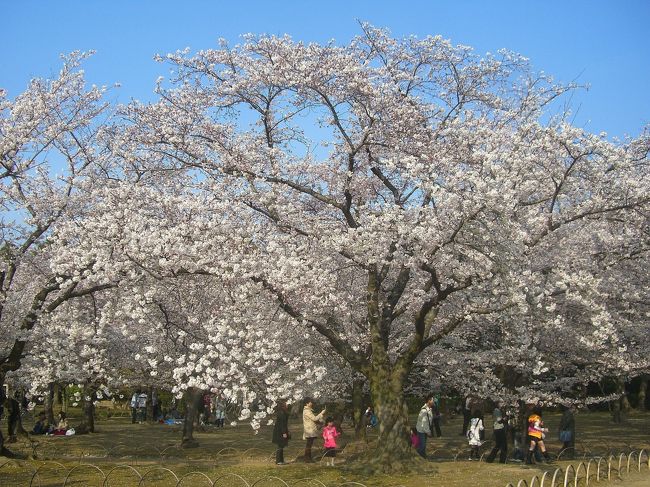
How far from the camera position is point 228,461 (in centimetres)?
1823

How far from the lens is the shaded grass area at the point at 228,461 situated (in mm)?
13492

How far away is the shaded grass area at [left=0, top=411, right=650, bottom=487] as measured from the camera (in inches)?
531

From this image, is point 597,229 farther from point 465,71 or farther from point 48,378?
point 48,378

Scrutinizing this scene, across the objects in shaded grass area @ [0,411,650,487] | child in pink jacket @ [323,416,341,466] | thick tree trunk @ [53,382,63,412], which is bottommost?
shaded grass area @ [0,411,650,487]

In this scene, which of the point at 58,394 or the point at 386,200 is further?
the point at 58,394

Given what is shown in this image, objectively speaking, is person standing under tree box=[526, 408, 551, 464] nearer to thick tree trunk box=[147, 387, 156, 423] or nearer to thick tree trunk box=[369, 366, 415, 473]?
thick tree trunk box=[369, 366, 415, 473]

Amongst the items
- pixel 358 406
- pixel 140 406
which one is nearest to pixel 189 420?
pixel 358 406

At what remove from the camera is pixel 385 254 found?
13266mm

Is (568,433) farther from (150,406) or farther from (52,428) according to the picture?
(150,406)

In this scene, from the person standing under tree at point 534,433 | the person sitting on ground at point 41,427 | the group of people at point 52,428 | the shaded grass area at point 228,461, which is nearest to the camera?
the shaded grass area at point 228,461

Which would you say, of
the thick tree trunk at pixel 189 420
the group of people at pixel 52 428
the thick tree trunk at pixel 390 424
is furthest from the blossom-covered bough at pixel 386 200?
the group of people at pixel 52 428

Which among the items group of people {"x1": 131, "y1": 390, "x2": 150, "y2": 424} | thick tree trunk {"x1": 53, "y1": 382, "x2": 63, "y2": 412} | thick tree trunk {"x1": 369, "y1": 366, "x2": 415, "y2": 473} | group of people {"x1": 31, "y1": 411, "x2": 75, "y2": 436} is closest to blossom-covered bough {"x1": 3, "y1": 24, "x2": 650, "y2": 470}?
thick tree trunk {"x1": 369, "y1": 366, "x2": 415, "y2": 473}

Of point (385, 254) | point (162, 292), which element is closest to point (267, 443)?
point (162, 292)

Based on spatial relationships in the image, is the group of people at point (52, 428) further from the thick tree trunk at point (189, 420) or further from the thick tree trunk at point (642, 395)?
the thick tree trunk at point (642, 395)
